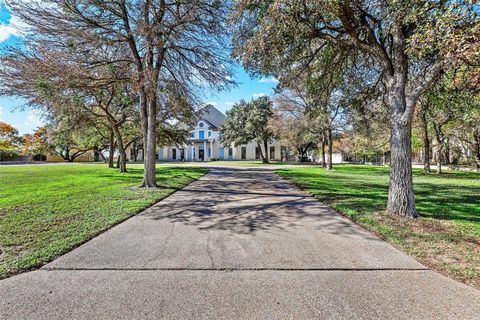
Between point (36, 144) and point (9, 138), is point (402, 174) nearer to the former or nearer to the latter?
point (36, 144)

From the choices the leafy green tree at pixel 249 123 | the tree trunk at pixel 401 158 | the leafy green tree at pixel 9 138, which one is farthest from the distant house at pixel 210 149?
the tree trunk at pixel 401 158

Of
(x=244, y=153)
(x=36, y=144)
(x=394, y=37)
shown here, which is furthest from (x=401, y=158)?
(x=36, y=144)

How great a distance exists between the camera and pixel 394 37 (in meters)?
5.76

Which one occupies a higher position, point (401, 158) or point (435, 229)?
point (401, 158)

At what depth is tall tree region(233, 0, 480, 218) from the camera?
3967 mm

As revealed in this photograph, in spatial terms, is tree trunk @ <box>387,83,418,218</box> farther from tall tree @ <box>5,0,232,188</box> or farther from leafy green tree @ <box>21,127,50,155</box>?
leafy green tree @ <box>21,127,50,155</box>

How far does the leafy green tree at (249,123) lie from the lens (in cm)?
3538

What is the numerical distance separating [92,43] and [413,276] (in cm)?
1085

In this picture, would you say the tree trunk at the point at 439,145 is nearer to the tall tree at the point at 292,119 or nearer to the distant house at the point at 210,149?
the tall tree at the point at 292,119

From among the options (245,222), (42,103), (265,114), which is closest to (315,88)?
(245,222)

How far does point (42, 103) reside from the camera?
969cm

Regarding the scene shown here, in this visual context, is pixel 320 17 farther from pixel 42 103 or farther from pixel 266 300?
pixel 42 103

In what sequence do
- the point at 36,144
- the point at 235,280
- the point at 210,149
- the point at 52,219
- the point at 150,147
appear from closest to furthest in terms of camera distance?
1. the point at 235,280
2. the point at 52,219
3. the point at 150,147
4. the point at 36,144
5. the point at 210,149

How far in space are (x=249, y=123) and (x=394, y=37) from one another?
29.7 meters
